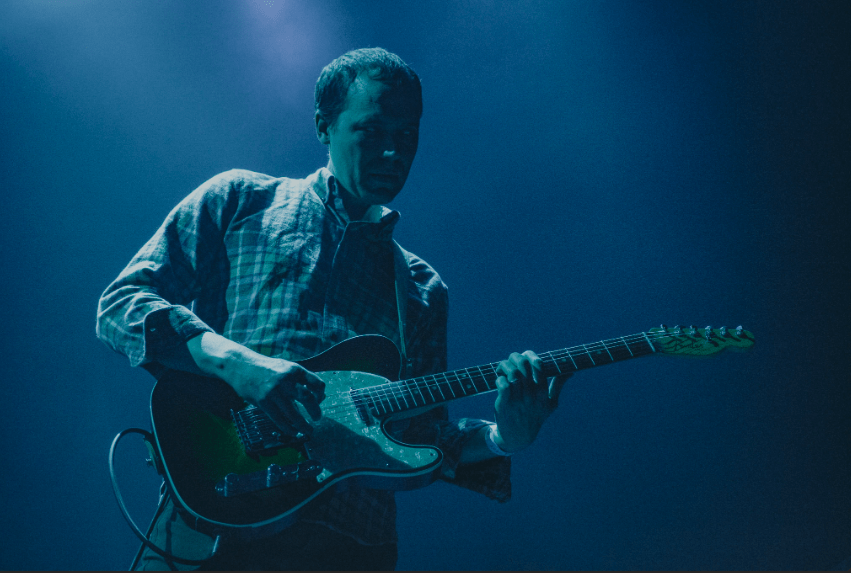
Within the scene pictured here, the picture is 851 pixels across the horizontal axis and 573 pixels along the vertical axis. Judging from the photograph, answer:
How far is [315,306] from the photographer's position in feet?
4.95

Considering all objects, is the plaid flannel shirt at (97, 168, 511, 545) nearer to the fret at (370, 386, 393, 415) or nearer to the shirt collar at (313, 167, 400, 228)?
the shirt collar at (313, 167, 400, 228)

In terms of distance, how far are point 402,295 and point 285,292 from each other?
1.40 ft

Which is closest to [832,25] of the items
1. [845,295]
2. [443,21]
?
[845,295]

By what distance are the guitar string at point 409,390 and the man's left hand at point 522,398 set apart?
0.15 ft

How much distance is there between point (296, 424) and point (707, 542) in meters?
2.05

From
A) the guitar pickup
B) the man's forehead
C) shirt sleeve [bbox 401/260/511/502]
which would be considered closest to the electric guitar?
the guitar pickup

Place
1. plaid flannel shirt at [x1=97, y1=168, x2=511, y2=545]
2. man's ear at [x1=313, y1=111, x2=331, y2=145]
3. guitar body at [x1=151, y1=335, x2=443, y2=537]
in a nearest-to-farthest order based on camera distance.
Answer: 1. guitar body at [x1=151, y1=335, x2=443, y2=537]
2. plaid flannel shirt at [x1=97, y1=168, x2=511, y2=545]
3. man's ear at [x1=313, y1=111, x2=331, y2=145]

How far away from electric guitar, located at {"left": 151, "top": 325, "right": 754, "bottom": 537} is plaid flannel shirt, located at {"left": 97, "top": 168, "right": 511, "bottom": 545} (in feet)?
0.24

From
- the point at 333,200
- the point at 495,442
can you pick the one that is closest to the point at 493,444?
the point at 495,442

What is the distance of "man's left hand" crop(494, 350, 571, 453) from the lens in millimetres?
1557

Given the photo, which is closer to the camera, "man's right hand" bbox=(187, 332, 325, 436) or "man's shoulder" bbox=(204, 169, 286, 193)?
"man's right hand" bbox=(187, 332, 325, 436)

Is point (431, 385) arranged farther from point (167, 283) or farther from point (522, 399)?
point (167, 283)

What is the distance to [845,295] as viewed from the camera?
267cm

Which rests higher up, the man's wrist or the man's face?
the man's face
